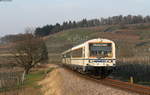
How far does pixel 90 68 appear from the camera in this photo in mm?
24031

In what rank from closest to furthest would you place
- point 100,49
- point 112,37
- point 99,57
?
point 99,57, point 100,49, point 112,37

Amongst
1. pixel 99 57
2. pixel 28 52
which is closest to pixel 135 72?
pixel 99 57

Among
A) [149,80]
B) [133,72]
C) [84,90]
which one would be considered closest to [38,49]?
[133,72]

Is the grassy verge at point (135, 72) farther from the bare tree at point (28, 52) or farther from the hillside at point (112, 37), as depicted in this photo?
the hillside at point (112, 37)

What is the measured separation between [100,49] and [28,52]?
1208 inches

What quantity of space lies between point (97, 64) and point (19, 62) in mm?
32398

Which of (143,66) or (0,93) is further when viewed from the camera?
(143,66)

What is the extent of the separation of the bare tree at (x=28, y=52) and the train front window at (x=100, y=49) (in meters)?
30.2

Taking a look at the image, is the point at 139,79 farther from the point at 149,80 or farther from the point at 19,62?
the point at 19,62

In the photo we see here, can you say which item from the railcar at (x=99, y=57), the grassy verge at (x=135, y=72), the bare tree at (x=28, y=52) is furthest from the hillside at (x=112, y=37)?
the railcar at (x=99, y=57)

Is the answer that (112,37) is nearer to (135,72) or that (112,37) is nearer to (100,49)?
(135,72)

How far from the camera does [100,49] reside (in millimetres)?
24328

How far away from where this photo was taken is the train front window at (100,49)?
79.3ft

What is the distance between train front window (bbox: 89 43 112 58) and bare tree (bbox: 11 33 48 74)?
30159mm
